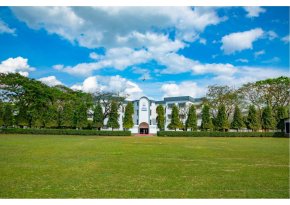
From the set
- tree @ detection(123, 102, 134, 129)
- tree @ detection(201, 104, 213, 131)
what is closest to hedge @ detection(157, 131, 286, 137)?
tree @ detection(201, 104, 213, 131)

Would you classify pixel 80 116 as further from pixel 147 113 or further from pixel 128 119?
pixel 147 113

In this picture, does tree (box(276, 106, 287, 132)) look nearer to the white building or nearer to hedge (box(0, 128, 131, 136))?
the white building

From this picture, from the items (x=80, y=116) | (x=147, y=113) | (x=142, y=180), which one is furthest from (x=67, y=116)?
(x=142, y=180)

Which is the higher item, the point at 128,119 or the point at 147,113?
the point at 147,113

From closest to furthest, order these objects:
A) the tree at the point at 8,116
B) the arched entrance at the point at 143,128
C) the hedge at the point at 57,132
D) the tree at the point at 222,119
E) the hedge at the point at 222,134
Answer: the hedge at the point at 222,134 → the hedge at the point at 57,132 → the tree at the point at 222,119 → the tree at the point at 8,116 → the arched entrance at the point at 143,128

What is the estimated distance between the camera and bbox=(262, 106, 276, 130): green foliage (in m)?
37.2

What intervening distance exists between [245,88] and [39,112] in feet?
98.1

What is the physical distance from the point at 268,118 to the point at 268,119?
0.46 ft

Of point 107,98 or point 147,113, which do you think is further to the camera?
point 147,113

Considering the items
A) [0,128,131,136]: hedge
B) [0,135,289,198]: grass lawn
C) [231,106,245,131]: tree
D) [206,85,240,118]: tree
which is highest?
[206,85,240,118]: tree

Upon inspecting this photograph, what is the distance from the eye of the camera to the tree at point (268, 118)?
37.2 m

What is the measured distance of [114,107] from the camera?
44062mm

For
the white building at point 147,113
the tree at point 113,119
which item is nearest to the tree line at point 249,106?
the white building at point 147,113

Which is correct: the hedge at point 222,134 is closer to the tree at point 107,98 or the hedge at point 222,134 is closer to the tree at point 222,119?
the tree at point 222,119
